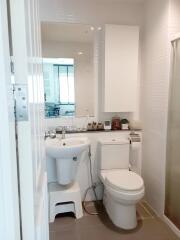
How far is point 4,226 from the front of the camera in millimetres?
579

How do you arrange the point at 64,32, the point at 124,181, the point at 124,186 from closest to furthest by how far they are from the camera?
the point at 124,186
the point at 124,181
the point at 64,32

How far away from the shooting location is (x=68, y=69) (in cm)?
240

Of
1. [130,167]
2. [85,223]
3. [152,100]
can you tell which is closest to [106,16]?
[152,100]

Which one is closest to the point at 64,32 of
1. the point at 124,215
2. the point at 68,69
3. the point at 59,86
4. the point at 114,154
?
the point at 68,69

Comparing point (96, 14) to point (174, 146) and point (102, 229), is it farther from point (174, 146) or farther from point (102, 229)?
point (102, 229)

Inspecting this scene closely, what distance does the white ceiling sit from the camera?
227 centimetres

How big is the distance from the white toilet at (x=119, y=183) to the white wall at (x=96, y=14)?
1.42ft

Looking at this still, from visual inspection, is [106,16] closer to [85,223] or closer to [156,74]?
[156,74]

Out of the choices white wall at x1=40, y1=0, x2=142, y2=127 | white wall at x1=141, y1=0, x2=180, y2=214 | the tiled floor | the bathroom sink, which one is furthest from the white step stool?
white wall at x1=141, y1=0, x2=180, y2=214

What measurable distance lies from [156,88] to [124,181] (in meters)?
1.03

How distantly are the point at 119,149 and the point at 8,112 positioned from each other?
1903mm

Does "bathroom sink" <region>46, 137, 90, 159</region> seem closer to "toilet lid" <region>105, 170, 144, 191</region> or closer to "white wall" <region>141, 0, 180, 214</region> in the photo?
"toilet lid" <region>105, 170, 144, 191</region>

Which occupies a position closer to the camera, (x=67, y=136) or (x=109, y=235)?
(x=109, y=235)

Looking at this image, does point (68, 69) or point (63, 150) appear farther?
point (68, 69)
